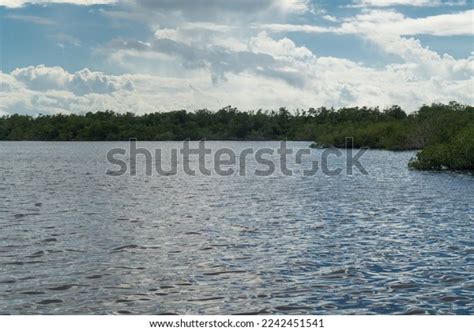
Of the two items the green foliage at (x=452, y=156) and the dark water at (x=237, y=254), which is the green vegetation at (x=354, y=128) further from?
the dark water at (x=237, y=254)

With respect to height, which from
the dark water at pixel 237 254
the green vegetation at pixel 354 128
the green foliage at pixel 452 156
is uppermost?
the green vegetation at pixel 354 128

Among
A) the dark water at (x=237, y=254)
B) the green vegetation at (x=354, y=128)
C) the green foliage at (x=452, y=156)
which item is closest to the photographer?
the dark water at (x=237, y=254)

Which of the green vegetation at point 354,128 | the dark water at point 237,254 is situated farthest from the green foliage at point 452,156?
the dark water at point 237,254

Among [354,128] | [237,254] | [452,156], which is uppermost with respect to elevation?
[354,128]

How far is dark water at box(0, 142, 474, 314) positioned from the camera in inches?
584

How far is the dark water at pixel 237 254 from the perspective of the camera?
1483cm

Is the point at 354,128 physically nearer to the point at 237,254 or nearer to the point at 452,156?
the point at 452,156

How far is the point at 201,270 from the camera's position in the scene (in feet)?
58.6

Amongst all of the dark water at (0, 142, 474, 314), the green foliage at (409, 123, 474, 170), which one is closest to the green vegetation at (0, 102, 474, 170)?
the green foliage at (409, 123, 474, 170)

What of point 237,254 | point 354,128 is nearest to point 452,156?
point 237,254

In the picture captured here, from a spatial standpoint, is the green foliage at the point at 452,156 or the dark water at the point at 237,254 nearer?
the dark water at the point at 237,254

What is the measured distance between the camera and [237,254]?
20.1 metres
